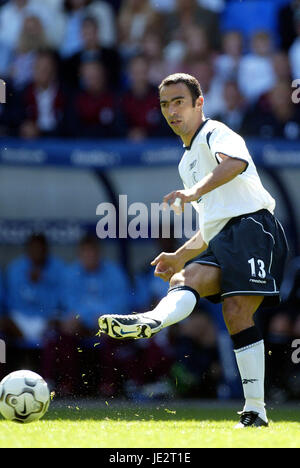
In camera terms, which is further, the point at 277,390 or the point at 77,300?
the point at 77,300

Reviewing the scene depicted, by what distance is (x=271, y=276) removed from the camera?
521 centimetres

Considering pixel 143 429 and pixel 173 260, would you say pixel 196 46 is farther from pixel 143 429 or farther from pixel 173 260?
pixel 143 429

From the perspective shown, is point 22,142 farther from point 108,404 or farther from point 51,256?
point 108,404

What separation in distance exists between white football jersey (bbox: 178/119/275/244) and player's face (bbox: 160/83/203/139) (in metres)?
0.07

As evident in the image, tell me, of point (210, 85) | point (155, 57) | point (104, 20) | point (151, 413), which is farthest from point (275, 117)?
point (151, 413)

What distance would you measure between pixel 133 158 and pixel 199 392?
2148mm

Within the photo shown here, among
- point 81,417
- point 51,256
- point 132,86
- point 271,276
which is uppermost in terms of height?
point 132,86

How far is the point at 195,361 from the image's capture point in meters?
7.95

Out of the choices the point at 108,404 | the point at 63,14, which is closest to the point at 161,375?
the point at 108,404

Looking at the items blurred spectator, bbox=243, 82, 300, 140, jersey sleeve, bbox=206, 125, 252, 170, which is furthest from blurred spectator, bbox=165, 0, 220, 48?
jersey sleeve, bbox=206, 125, 252, 170

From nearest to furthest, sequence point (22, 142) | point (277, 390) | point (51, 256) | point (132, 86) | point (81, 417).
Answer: point (81, 417), point (277, 390), point (22, 142), point (51, 256), point (132, 86)

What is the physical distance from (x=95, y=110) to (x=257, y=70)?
1.95 metres

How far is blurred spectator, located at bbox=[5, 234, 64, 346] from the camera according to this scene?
27.5ft

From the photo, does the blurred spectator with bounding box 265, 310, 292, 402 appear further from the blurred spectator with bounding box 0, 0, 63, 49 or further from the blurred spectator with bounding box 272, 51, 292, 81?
the blurred spectator with bounding box 0, 0, 63, 49
